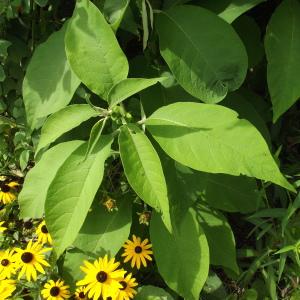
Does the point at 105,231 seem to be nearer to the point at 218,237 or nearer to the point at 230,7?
the point at 218,237

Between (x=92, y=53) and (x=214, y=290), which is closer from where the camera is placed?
(x=92, y=53)

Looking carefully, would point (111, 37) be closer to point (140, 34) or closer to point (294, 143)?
point (140, 34)

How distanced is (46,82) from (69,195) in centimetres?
43

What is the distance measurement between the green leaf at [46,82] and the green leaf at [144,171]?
0.36 metres

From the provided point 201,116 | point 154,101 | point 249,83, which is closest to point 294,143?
point 249,83

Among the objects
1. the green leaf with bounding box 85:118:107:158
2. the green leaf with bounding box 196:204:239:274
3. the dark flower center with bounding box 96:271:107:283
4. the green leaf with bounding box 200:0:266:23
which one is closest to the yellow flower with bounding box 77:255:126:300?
the dark flower center with bounding box 96:271:107:283

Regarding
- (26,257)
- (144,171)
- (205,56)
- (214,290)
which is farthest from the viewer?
(214,290)

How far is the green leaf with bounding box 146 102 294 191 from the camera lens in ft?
3.77

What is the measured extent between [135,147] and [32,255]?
24.4 inches

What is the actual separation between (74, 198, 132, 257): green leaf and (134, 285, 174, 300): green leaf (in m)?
0.18

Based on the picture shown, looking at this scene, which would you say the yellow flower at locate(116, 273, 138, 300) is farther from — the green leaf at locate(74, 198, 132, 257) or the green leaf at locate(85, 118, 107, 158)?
the green leaf at locate(85, 118, 107, 158)

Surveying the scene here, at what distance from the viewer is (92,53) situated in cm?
127

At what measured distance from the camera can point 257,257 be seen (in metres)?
1.73

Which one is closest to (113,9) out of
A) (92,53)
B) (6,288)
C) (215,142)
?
(92,53)
